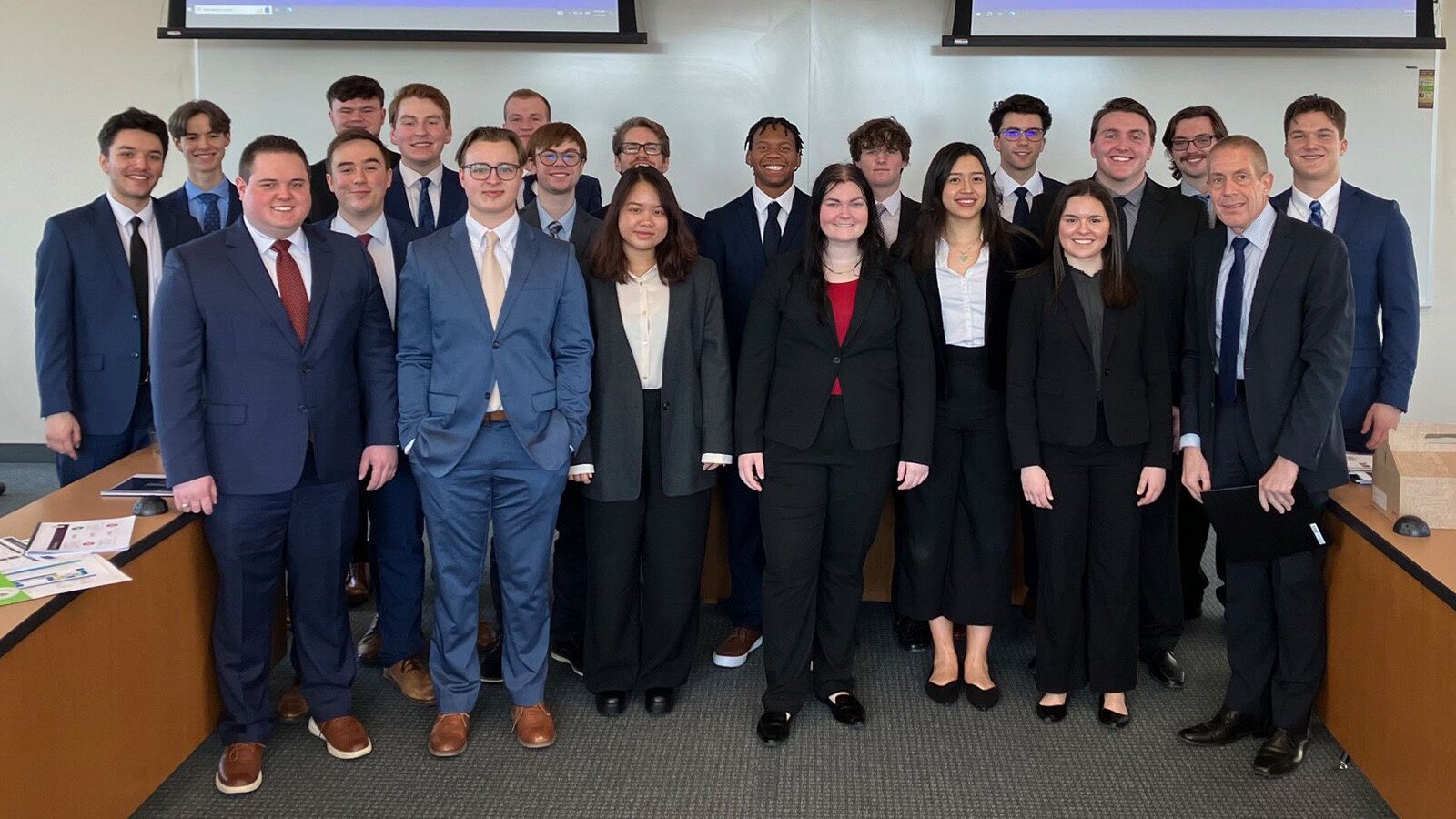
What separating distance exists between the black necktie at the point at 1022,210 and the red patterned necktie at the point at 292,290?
7.32 feet

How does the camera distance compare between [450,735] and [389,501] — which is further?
[389,501]

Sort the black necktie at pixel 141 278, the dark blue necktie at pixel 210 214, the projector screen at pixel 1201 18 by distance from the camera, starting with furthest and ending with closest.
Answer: the projector screen at pixel 1201 18, the dark blue necktie at pixel 210 214, the black necktie at pixel 141 278

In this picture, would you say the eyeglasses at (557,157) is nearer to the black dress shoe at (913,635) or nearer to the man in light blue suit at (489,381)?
the man in light blue suit at (489,381)

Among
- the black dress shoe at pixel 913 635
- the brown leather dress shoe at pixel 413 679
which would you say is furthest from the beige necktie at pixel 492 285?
the black dress shoe at pixel 913 635

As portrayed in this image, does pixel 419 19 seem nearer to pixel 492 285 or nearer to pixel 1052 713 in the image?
pixel 492 285

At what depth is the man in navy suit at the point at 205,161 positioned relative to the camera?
13.9 feet

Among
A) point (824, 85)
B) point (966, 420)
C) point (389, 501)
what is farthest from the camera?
point (824, 85)

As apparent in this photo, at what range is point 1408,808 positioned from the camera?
2582mm

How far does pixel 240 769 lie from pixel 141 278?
159cm

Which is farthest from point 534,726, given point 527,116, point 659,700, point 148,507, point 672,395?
point 527,116

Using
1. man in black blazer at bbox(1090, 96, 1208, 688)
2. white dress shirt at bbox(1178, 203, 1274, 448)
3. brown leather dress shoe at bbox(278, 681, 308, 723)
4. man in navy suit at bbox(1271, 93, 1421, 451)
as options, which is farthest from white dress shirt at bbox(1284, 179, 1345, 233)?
brown leather dress shoe at bbox(278, 681, 308, 723)

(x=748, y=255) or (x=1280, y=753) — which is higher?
(x=748, y=255)

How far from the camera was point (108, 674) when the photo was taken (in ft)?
8.45

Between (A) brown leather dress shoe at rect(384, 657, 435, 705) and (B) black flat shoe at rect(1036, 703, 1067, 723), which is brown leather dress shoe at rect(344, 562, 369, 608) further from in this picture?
(B) black flat shoe at rect(1036, 703, 1067, 723)
